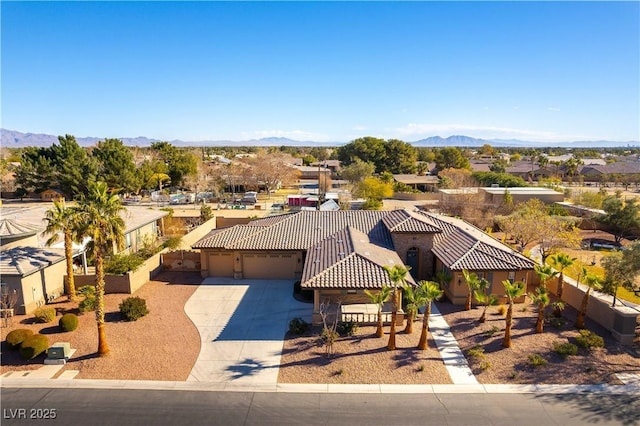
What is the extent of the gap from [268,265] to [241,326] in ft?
25.6

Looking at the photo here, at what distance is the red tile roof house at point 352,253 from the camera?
22.6m

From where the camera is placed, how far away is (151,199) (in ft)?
220

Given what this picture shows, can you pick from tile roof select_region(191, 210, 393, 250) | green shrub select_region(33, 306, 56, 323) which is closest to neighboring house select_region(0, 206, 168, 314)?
green shrub select_region(33, 306, 56, 323)

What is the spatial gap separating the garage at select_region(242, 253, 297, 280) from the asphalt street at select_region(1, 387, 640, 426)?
13509 millimetres

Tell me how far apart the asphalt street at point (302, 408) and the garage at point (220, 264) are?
45.8 feet

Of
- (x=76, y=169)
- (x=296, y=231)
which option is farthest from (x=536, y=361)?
(x=76, y=169)

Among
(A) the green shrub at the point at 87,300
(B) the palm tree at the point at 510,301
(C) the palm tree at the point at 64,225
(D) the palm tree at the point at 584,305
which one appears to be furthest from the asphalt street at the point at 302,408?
(C) the palm tree at the point at 64,225

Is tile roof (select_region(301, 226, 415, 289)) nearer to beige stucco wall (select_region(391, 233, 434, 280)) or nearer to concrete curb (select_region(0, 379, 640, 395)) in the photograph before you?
beige stucco wall (select_region(391, 233, 434, 280))

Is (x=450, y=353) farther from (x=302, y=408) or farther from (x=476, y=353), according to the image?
(x=302, y=408)

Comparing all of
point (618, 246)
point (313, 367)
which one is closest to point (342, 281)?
point (313, 367)

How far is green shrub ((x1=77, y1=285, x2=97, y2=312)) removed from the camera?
23.4 metres

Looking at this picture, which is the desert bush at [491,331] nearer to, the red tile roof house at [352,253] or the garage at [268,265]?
the red tile roof house at [352,253]

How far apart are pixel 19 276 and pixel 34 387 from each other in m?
8.58

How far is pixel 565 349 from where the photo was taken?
18984 millimetres
